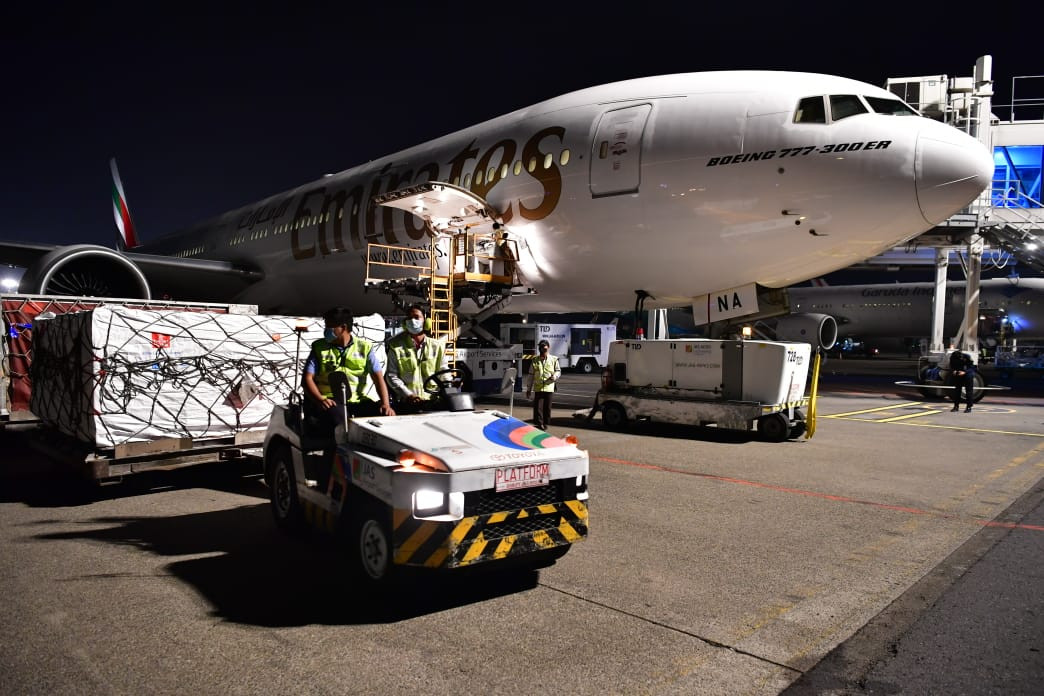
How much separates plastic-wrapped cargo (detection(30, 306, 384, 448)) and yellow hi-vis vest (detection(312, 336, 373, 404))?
1.00m

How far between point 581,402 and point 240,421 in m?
10.2

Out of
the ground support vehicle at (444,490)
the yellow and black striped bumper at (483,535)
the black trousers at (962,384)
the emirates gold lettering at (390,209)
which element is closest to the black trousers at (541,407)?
the emirates gold lettering at (390,209)

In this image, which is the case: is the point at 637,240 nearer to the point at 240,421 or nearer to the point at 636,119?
the point at 636,119

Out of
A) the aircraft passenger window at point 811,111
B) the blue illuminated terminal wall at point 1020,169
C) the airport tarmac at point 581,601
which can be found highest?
the blue illuminated terminal wall at point 1020,169

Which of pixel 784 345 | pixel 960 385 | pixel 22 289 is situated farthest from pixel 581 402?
pixel 22 289

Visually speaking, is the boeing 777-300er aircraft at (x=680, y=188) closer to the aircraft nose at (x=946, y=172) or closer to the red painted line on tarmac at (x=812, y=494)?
the aircraft nose at (x=946, y=172)

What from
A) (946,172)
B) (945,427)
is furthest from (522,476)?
(945,427)

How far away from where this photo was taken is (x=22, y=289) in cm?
1181

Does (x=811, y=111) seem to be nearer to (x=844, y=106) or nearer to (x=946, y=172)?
(x=844, y=106)

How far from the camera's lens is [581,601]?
3965mm

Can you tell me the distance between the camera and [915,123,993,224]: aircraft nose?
818 centimetres

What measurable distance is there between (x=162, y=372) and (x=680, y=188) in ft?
22.5

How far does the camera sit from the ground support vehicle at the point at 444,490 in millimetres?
3621

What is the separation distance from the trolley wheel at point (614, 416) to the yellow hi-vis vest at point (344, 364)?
279 inches
